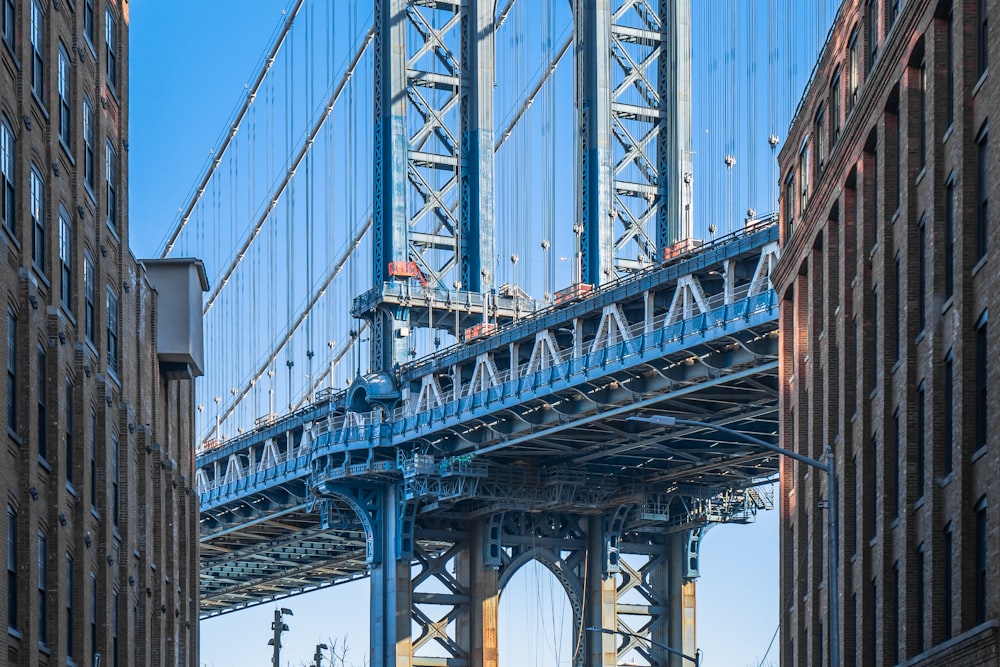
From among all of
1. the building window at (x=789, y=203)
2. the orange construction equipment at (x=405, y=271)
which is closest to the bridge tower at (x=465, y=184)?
the orange construction equipment at (x=405, y=271)

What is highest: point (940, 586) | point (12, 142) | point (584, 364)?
point (584, 364)

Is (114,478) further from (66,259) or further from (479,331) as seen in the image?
(479,331)

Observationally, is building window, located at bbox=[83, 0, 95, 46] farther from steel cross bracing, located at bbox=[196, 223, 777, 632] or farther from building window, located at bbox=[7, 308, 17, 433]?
steel cross bracing, located at bbox=[196, 223, 777, 632]

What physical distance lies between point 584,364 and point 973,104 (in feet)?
157

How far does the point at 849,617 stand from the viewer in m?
45.2

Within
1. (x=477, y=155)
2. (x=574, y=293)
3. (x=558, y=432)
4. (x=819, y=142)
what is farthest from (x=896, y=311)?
(x=477, y=155)

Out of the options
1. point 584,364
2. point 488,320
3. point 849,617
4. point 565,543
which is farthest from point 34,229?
point 565,543

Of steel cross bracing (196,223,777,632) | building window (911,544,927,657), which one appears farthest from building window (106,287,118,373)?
steel cross bracing (196,223,777,632)

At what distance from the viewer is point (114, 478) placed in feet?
150

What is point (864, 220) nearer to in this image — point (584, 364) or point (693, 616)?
point (584, 364)

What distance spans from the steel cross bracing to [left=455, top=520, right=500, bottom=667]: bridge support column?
229cm

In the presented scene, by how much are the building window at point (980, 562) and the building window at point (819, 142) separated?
18661 millimetres

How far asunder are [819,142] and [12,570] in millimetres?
24769

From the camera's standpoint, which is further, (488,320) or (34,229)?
(488,320)
